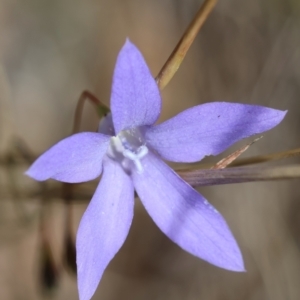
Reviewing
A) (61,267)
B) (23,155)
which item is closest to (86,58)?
(23,155)

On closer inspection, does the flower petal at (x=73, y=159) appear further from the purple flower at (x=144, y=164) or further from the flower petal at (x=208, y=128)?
the flower petal at (x=208, y=128)

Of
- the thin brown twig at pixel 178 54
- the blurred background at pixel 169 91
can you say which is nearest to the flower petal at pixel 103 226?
the thin brown twig at pixel 178 54

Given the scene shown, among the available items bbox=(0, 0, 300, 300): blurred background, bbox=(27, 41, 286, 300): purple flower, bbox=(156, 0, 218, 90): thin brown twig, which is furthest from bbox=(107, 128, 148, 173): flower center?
bbox=(0, 0, 300, 300): blurred background

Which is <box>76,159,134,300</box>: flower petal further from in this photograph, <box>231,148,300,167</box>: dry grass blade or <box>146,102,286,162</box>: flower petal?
<box>231,148,300,167</box>: dry grass blade

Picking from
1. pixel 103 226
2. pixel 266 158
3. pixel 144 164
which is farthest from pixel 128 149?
pixel 266 158

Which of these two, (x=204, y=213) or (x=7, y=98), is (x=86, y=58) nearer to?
(x=7, y=98)
